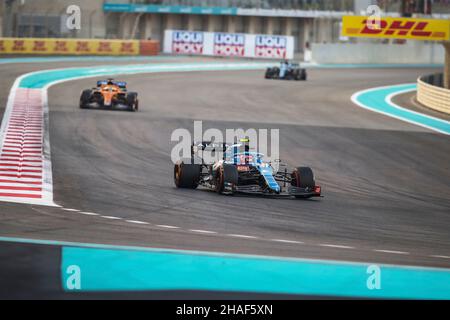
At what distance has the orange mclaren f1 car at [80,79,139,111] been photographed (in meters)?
31.3

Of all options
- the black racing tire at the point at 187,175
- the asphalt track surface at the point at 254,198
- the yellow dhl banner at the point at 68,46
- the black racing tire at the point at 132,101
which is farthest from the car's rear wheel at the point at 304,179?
the yellow dhl banner at the point at 68,46

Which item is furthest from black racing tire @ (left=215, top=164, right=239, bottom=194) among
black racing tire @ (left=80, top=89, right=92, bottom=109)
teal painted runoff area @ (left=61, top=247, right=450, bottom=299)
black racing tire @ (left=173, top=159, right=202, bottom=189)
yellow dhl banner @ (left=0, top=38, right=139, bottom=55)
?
yellow dhl banner @ (left=0, top=38, right=139, bottom=55)

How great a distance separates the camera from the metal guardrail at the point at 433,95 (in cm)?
3572

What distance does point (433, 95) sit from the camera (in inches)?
1473

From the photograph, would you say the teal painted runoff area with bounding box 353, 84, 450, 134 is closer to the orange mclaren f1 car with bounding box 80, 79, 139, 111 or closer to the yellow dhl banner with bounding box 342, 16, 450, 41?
the yellow dhl banner with bounding box 342, 16, 450, 41

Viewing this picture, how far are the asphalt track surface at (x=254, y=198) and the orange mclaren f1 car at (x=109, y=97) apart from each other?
747mm

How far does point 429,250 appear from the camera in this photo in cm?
1266

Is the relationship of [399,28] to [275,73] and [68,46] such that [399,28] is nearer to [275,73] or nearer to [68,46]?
[275,73]

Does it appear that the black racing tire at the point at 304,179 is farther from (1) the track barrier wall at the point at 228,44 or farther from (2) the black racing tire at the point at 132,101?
(1) the track barrier wall at the point at 228,44

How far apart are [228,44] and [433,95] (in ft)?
105

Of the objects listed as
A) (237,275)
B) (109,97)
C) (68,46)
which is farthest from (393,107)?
(237,275)

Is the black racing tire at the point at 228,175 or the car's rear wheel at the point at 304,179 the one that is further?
the car's rear wheel at the point at 304,179

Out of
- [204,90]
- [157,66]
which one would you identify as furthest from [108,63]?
[204,90]

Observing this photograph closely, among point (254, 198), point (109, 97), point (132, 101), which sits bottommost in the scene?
point (254, 198)
